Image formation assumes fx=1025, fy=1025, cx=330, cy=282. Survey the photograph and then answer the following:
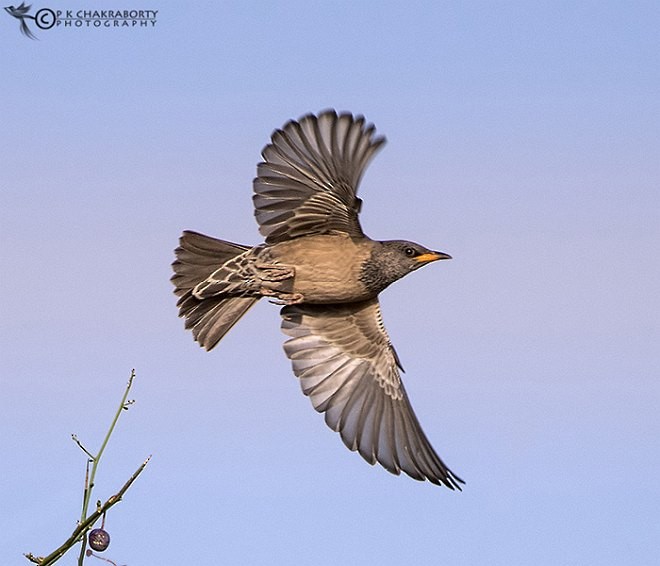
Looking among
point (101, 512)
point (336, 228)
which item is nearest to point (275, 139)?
point (336, 228)

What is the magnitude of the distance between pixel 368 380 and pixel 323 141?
8.51 feet

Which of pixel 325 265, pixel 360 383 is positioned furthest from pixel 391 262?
pixel 360 383

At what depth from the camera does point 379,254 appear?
8906mm

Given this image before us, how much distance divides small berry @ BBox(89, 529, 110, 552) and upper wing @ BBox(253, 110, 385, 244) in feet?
16.2

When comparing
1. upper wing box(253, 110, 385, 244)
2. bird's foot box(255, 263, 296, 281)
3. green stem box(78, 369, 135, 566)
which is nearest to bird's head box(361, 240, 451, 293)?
upper wing box(253, 110, 385, 244)

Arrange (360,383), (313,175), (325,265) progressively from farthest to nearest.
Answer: (360,383) < (325,265) < (313,175)

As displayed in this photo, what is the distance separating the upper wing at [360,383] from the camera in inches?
366

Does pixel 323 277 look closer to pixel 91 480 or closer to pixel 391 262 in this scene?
pixel 391 262

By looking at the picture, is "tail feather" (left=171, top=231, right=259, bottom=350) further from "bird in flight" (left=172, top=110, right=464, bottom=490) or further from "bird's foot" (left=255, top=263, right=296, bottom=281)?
"bird's foot" (left=255, top=263, right=296, bottom=281)

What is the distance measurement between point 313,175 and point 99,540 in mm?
5126

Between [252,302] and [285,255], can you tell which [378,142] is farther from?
[252,302]

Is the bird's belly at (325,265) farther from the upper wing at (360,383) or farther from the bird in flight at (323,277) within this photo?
the upper wing at (360,383)

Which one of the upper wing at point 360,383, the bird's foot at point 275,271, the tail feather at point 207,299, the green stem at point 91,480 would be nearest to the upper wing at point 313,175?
the bird's foot at point 275,271

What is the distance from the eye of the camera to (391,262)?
29.4 ft
